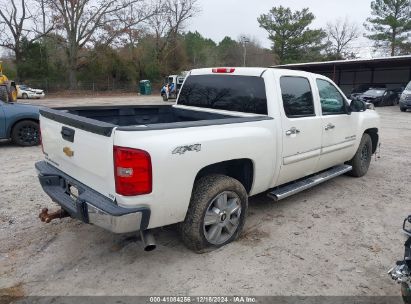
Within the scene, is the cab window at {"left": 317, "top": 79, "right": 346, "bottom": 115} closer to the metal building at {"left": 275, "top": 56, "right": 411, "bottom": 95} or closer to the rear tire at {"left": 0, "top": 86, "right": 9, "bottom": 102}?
the rear tire at {"left": 0, "top": 86, "right": 9, "bottom": 102}

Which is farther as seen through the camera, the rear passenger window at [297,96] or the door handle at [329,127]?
the door handle at [329,127]

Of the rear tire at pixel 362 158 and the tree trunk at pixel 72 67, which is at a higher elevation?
the tree trunk at pixel 72 67

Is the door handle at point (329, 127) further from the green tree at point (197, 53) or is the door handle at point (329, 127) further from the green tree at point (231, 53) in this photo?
the green tree at point (231, 53)

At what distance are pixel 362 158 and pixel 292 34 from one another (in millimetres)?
48176

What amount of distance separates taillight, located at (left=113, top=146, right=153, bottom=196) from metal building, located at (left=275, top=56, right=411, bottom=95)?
91.4 ft

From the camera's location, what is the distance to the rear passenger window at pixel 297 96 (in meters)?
4.28

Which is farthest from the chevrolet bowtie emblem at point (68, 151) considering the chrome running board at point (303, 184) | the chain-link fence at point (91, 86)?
the chain-link fence at point (91, 86)

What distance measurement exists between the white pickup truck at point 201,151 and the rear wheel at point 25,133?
16.4ft

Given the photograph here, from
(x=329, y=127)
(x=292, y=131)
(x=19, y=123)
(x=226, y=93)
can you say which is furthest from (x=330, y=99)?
(x=19, y=123)

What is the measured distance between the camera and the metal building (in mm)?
29297

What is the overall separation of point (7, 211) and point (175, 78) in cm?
2616

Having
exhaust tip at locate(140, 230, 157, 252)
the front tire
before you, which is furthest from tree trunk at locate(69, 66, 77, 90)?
exhaust tip at locate(140, 230, 157, 252)

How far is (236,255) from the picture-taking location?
11.8ft

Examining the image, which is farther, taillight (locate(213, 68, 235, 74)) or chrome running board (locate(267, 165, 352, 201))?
taillight (locate(213, 68, 235, 74))
